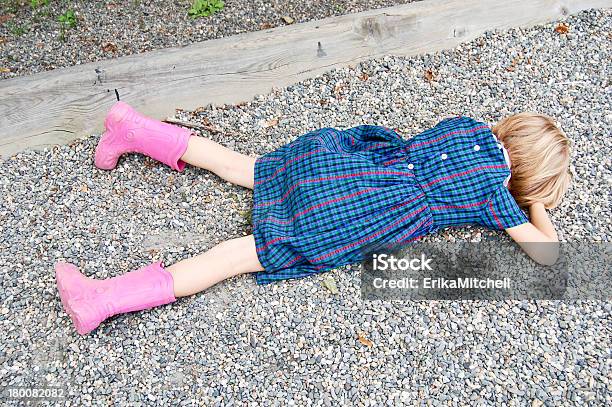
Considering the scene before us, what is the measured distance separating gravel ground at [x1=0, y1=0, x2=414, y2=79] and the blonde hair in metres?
1.57

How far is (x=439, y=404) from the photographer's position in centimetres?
212

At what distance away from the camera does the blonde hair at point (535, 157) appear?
245cm

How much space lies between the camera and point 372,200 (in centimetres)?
238

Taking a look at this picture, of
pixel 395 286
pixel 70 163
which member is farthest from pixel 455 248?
pixel 70 163

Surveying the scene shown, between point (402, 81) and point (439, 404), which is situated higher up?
point (402, 81)

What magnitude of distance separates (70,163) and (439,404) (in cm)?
186

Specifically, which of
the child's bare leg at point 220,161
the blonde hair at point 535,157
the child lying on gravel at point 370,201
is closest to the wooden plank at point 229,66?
the child's bare leg at point 220,161

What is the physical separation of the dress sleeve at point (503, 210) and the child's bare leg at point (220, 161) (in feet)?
3.19

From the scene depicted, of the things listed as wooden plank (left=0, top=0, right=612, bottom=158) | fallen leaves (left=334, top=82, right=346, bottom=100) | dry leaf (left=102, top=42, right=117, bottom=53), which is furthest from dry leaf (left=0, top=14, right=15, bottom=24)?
fallen leaves (left=334, top=82, right=346, bottom=100)

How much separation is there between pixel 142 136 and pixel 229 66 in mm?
609

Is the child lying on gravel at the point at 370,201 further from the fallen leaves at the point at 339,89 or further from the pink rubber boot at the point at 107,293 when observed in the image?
the fallen leaves at the point at 339,89

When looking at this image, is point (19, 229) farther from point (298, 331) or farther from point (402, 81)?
point (402, 81)

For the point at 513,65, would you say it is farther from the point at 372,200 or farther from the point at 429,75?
the point at 372,200

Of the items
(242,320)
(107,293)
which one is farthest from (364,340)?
(107,293)
